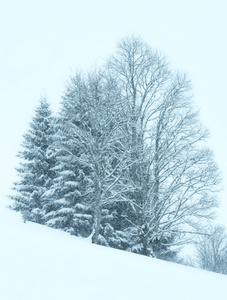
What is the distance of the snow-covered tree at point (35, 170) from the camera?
19.3 m

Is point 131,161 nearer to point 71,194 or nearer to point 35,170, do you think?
point 71,194

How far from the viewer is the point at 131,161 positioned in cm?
1546

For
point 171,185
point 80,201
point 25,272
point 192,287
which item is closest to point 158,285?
point 192,287

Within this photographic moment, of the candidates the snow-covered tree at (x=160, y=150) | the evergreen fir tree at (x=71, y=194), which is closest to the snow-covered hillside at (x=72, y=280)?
the snow-covered tree at (x=160, y=150)

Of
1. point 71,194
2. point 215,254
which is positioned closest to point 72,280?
point 71,194

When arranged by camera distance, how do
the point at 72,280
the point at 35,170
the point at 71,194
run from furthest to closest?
the point at 35,170
the point at 71,194
the point at 72,280

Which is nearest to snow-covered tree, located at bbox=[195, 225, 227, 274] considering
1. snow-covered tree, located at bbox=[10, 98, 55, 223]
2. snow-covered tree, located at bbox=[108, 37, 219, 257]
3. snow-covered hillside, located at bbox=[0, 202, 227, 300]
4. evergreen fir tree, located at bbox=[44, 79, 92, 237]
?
snow-covered tree, located at bbox=[108, 37, 219, 257]

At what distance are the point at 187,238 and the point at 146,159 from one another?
4.44 m

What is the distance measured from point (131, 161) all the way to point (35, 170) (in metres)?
7.79

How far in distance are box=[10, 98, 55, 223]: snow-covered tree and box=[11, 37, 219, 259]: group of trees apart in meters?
0.09

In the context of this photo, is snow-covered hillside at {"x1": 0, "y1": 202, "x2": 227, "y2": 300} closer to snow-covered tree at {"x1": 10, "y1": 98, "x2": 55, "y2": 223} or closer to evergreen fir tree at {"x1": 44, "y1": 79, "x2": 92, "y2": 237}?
evergreen fir tree at {"x1": 44, "y1": 79, "x2": 92, "y2": 237}

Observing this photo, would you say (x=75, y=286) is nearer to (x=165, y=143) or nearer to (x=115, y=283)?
(x=115, y=283)

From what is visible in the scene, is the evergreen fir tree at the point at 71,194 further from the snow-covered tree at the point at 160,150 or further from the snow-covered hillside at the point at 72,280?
the snow-covered hillside at the point at 72,280

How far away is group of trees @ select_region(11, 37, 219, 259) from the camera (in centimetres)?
1466
